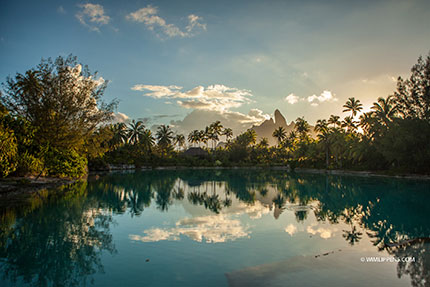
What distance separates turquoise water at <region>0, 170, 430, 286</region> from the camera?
626 centimetres

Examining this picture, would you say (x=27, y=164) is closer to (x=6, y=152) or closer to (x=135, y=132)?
(x=6, y=152)

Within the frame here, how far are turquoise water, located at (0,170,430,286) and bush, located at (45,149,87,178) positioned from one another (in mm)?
9538

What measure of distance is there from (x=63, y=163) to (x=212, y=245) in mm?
22796

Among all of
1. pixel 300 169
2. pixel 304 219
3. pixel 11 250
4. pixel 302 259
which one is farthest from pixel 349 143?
pixel 11 250

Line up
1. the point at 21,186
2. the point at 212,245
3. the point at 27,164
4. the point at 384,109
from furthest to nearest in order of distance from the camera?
the point at 384,109, the point at 27,164, the point at 21,186, the point at 212,245

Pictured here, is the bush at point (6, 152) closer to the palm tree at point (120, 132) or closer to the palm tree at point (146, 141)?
the palm tree at point (120, 132)

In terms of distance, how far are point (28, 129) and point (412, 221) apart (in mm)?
25717

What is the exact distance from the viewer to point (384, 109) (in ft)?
141

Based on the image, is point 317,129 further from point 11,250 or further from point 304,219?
point 11,250

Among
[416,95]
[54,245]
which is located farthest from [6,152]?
[416,95]

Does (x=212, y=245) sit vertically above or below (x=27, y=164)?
below

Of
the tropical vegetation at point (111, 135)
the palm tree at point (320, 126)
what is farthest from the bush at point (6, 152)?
the palm tree at point (320, 126)

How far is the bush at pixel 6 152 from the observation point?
55.4 feet

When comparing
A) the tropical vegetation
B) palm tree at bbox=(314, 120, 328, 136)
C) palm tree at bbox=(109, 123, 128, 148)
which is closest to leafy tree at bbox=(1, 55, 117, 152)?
the tropical vegetation
